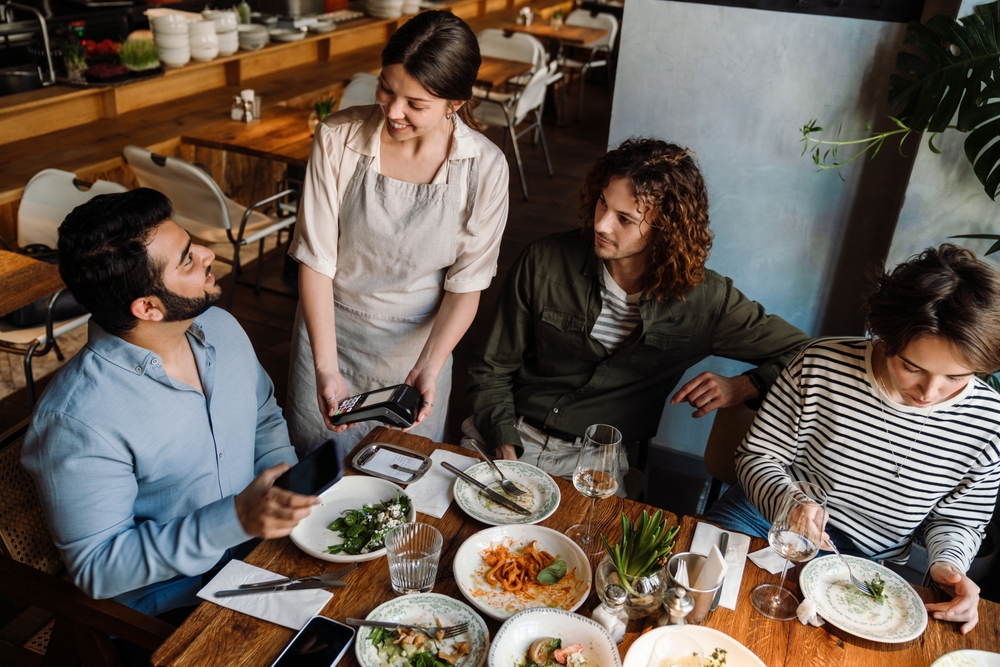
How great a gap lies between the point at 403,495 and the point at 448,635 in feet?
1.13

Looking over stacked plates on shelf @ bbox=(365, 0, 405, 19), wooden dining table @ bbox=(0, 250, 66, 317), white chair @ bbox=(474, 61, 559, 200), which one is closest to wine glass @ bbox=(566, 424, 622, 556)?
wooden dining table @ bbox=(0, 250, 66, 317)

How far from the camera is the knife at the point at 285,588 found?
4.32 feet

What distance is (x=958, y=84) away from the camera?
1.89m

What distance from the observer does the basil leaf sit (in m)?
1.38

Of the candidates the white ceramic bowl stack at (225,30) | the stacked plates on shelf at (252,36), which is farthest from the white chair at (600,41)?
the white ceramic bowl stack at (225,30)

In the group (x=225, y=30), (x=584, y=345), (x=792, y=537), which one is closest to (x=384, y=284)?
(x=584, y=345)

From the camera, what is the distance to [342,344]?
206 cm

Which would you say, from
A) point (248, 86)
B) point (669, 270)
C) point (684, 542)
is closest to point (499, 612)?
point (684, 542)

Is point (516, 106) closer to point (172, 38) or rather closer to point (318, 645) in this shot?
point (172, 38)

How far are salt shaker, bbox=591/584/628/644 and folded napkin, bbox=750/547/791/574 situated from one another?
0.33 m

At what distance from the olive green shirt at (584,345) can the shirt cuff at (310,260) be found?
1.50 ft

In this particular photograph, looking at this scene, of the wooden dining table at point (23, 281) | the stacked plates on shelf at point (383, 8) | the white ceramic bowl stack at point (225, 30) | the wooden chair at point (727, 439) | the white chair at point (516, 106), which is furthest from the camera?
the stacked plates on shelf at point (383, 8)

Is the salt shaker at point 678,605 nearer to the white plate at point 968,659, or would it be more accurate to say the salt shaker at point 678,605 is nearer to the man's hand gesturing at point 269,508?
the white plate at point 968,659

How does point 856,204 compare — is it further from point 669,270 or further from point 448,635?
point 448,635
